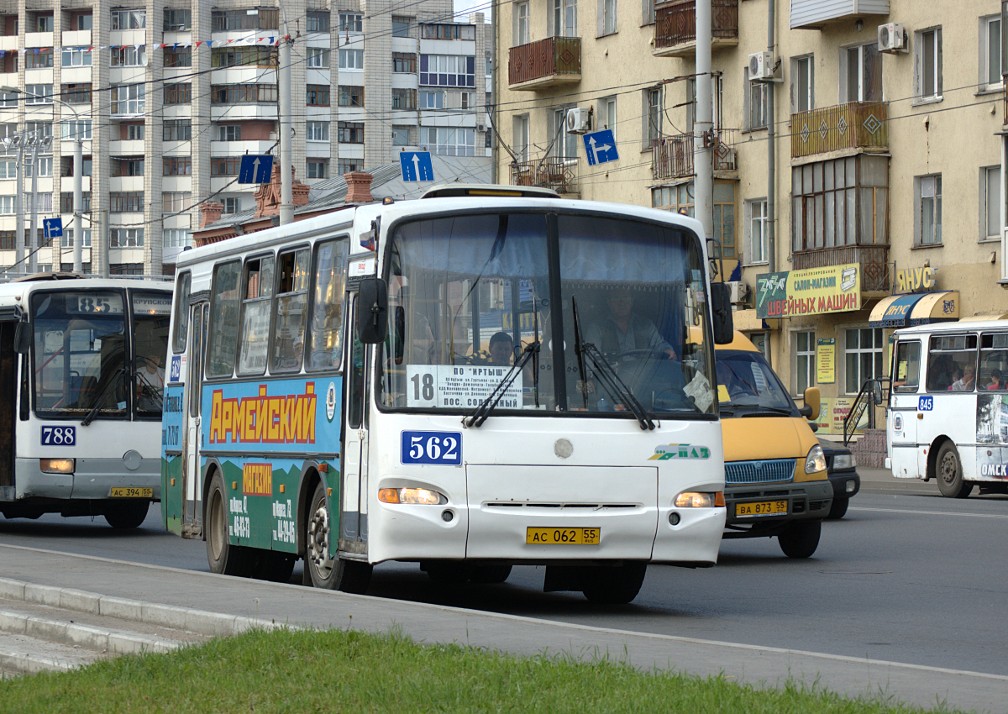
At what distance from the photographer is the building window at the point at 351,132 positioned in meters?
120

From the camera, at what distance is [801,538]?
764 inches

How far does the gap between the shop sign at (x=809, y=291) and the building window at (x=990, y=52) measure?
553 cm

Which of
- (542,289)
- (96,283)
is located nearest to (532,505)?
(542,289)

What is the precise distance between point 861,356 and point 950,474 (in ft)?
51.5

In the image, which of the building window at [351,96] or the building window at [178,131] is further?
the building window at [351,96]

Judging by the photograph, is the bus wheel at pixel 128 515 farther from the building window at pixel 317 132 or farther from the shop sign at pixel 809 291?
the building window at pixel 317 132

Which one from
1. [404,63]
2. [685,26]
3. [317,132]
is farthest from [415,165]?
[404,63]

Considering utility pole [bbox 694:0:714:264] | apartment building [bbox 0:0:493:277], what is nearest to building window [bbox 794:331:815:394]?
utility pole [bbox 694:0:714:264]

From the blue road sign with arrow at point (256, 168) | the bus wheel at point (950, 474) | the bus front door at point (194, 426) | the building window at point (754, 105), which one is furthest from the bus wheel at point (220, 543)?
the building window at point (754, 105)

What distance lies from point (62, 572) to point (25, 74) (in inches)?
4335

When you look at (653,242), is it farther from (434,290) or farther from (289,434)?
(289,434)

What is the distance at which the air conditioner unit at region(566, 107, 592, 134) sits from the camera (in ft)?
188

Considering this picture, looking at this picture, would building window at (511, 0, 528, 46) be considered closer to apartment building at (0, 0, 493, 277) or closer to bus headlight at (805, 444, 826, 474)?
bus headlight at (805, 444, 826, 474)

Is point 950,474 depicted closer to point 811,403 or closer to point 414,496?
point 811,403
